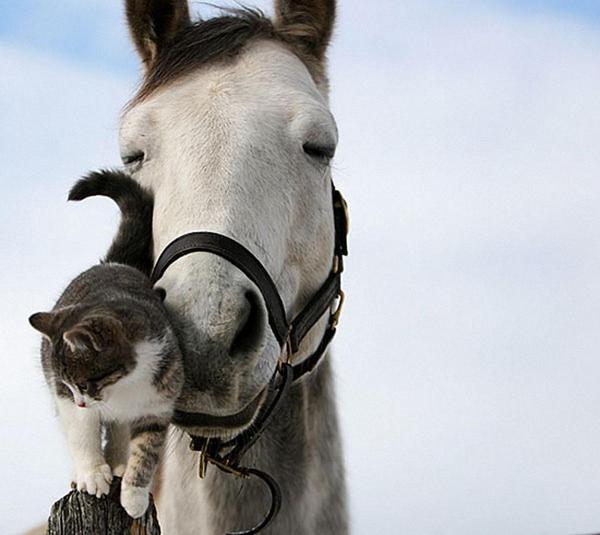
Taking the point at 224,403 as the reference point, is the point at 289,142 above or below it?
above

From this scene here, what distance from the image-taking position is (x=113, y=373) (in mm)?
2701

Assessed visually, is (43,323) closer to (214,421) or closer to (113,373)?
(113,373)

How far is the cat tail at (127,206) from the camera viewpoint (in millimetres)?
3684

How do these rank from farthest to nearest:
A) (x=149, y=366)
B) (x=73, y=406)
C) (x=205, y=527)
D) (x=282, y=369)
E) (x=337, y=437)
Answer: (x=337, y=437) → (x=205, y=527) → (x=282, y=369) → (x=73, y=406) → (x=149, y=366)

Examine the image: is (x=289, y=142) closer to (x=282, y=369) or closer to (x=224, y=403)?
(x=282, y=369)

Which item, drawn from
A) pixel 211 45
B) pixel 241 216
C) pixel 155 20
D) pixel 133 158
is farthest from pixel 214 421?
pixel 155 20

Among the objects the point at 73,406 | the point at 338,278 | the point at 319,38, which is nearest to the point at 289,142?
the point at 338,278

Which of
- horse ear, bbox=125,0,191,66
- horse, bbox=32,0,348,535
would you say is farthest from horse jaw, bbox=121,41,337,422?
horse ear, bbox=125,0,191,66

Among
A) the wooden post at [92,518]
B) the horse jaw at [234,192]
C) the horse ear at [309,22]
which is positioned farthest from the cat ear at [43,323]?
the horse ear at [309,22]

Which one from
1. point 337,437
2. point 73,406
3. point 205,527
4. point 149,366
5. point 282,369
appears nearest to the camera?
point 149,366

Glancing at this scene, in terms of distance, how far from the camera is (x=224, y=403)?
10.2ft

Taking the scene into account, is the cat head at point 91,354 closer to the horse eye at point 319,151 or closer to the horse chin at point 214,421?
the horse chin at point 214,421

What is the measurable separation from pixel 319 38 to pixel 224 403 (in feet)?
7.12

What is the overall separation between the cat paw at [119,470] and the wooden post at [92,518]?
0.22 metres
